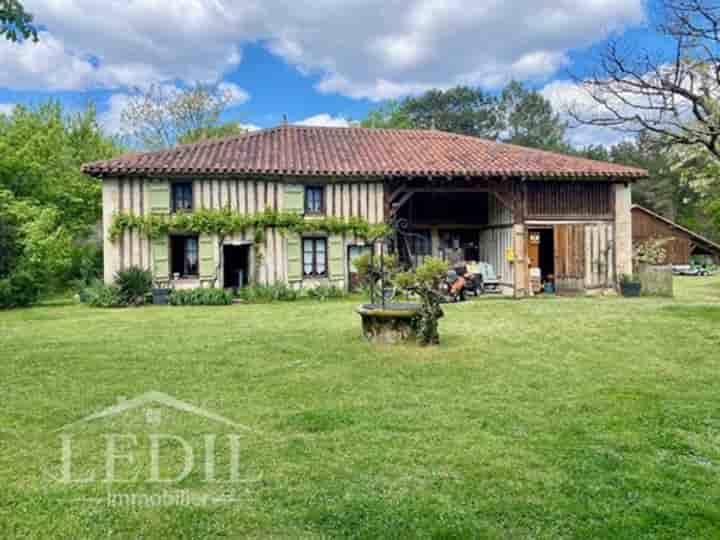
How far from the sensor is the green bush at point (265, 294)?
46.7 ft

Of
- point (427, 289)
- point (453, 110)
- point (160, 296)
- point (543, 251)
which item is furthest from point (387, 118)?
point (427, 289)

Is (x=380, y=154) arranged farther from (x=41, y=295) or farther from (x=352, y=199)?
(x=41, y=295)

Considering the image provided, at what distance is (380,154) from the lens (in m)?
16.7

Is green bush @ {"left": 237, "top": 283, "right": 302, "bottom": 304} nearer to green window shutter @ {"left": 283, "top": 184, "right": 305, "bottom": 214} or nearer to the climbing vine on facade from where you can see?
the climbing vine on facade

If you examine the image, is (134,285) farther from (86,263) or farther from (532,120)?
(532,120)

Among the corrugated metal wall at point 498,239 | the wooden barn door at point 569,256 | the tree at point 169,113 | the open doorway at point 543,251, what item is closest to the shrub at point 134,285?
the corrugated metal wall at point 498,239

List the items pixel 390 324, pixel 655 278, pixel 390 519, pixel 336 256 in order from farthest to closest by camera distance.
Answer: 1. pixel 336 256
2. pixel 655 278
3. pixel 390 324
4. pixel 390 519

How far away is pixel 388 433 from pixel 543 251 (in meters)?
15.0

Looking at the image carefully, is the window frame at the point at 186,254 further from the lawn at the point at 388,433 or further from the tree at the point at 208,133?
the tree at the point at 208,133

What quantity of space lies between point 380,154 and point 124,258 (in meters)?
8.16

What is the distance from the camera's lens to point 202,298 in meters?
13.5

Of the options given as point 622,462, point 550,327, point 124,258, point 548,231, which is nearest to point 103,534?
point 622,462

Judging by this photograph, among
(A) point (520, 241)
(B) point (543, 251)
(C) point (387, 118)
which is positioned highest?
(C) point (387, 118)

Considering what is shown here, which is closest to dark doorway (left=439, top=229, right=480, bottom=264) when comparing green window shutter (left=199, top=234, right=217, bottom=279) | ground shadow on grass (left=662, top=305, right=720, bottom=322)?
ground shadow on grass (left=662, top=305, right=720, bottom=322)
